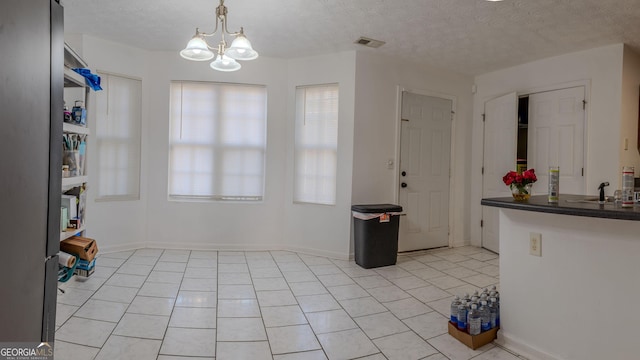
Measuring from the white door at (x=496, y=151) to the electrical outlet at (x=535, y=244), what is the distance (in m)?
2.62

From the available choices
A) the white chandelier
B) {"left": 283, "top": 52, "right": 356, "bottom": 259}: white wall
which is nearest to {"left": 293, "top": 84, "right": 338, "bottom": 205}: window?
{"left": 283, "top": 52, "right": 356, "bottom": 259}: white wall

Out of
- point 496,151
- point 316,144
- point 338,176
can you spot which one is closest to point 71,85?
point 316,144

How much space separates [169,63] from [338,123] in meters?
2.31

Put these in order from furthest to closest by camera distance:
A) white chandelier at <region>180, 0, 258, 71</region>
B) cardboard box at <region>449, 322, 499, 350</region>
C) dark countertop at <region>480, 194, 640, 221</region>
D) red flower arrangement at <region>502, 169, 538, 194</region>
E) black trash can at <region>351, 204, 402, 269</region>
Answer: black trash can at <region>351, 204, 402, 269</region>
white chandelier at <region>180, 0, 258, 71</region>
red flower arrangement at <region>502, 169, 538, 194</region>
cardboard box at <region>449, 322, 499, 350</region>
dark countertop at <region>480, 194, 640, 221</region>

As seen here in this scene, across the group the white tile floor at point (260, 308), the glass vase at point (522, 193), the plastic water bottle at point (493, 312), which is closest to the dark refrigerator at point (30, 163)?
the white tile floor at point (260, 308)

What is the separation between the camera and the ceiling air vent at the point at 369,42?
3.52 meters

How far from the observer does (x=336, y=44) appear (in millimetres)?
3693

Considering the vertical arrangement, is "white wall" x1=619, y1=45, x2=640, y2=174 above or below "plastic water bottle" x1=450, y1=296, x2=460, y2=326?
above

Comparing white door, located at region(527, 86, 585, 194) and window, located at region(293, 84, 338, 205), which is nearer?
white door, located at region(527, 86, 585, 194)

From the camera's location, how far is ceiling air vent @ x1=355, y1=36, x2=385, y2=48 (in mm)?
3518

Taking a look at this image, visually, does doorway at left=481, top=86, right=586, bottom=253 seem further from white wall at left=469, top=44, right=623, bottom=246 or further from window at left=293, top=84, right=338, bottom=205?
window at left=293, top=84, right=338, bottom=205

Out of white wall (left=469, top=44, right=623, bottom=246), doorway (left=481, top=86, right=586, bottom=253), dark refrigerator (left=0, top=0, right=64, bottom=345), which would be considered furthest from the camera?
doorway (left=481, top=86, right=586, bottom=253)

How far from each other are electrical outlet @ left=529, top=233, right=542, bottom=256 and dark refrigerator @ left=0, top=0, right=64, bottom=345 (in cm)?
231

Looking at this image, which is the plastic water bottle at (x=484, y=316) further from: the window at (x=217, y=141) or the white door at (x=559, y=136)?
the window at (x=217, y=141)
